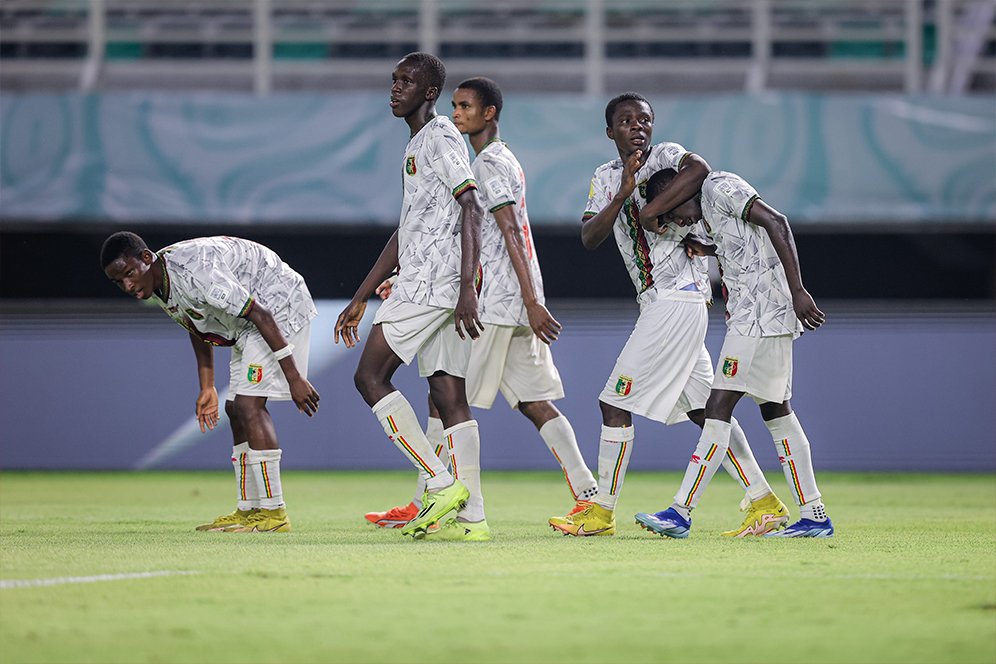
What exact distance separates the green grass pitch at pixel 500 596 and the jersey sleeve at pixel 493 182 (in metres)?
1.50

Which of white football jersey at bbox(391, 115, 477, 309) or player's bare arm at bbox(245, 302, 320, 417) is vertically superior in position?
white football jersey at bbox(391, 115, 477, 309)

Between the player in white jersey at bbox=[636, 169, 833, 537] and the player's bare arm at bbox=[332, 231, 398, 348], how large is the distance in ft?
4.19

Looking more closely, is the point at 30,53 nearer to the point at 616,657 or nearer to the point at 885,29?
the point at 885,29

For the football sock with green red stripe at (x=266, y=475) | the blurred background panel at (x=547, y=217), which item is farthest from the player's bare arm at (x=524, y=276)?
the blurred background panel at (x=547, y=217)

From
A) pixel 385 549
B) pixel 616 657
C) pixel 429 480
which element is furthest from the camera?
pixel 429 480

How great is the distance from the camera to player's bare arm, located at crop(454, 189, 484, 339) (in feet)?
19.6

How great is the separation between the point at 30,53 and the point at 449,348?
1107cm

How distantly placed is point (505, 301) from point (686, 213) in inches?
36.3

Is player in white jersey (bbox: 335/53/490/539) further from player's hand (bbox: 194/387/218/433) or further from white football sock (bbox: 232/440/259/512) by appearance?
player's hand (bbox: 194/387/218/433)

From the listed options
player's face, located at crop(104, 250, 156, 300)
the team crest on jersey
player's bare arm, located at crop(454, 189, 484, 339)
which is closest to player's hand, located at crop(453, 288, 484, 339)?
player's bare arm, located at crop(454, 189, 484, 339)

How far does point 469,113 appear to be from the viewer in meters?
6.73

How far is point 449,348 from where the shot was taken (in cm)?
627

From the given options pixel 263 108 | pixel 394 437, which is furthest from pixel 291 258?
pixel 394 437

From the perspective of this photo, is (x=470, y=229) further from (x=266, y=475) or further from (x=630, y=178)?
(x=266, y=475)
